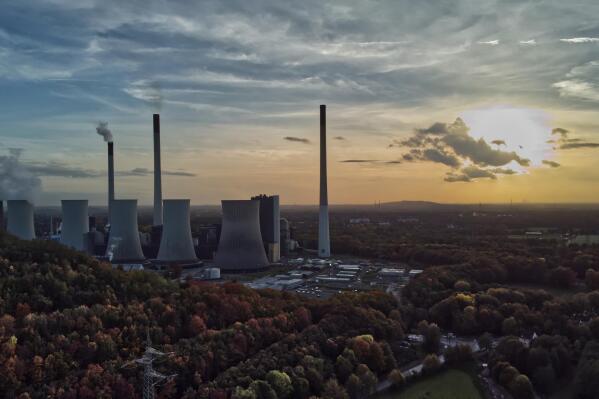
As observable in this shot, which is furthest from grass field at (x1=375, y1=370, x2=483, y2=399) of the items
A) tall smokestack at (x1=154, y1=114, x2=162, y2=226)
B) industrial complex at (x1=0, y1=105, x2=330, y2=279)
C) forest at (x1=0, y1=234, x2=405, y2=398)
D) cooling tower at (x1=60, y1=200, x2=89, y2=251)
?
tall smokestack at (x1=154, y1=114, x2=162, y2=226)

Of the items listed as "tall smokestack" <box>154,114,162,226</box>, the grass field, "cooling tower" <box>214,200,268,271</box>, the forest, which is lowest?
the grass field

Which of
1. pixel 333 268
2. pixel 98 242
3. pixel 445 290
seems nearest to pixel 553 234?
pixel 333 268

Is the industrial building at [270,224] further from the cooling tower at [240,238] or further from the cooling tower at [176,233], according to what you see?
the cooling tower at [176,233]

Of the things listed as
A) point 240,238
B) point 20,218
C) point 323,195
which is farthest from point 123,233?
point 323,195

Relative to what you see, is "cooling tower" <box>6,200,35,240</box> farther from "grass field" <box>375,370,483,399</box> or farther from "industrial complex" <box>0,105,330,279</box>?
"grass field" <box>375,370,483,399</box>

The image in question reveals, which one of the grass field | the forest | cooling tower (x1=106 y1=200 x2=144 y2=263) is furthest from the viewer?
cooling tower (x1=106 y1=200 x2=144 y2=263)

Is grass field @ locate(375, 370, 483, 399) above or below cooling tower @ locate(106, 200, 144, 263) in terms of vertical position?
below

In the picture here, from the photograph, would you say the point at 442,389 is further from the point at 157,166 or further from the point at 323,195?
the point at 157,166

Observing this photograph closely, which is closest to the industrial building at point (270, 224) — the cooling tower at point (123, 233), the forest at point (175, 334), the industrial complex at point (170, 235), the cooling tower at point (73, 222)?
the industrial complex at point (170, 235)
